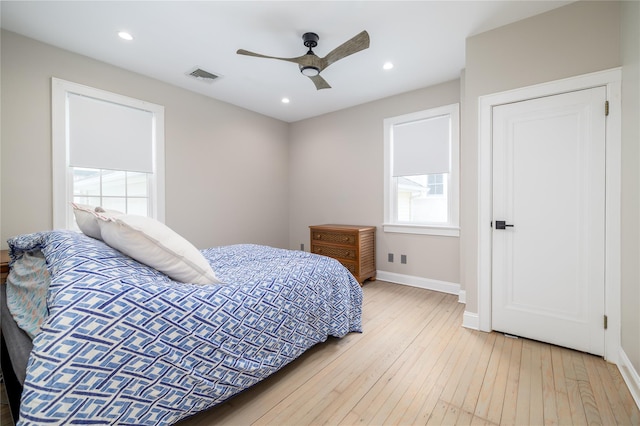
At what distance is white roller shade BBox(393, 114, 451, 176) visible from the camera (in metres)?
3.55

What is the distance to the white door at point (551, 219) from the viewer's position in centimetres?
202

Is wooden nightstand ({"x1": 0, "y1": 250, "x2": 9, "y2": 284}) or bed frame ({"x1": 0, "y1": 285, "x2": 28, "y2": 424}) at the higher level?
wooden nightstand ({"x1": 0, "y1": 250, "x2": 9, "y2": 284})

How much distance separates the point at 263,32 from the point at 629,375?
3764 mm

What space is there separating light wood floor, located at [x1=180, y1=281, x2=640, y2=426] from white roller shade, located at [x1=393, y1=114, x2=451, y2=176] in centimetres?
214

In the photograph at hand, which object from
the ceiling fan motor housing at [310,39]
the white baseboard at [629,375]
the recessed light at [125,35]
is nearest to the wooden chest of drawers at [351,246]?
the ceiling fan motor housing at [310,39]

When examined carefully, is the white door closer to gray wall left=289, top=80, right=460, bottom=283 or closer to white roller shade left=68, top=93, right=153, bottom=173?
gray wall left=289, top=80, right=460, bottom=283

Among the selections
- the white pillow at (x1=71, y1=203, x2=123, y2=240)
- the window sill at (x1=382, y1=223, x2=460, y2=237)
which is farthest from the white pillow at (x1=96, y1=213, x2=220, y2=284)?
the window sill at (x1=382, y1=223, x2=460, y2=237)

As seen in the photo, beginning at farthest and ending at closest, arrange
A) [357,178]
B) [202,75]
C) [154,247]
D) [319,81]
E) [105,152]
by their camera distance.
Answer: [357,178], [202,75], [105,152], [319,81], [154,247]

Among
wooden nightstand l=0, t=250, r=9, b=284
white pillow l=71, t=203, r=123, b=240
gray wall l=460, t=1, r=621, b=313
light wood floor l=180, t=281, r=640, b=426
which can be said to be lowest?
light wood floor l=180, t=281, r=640, b=426

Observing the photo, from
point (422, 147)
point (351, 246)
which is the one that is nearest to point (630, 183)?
point (422, 147)

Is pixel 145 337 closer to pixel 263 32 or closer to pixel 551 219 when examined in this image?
pixel 263 32

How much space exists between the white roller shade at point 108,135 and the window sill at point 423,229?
3359mm

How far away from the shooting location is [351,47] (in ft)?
7.46

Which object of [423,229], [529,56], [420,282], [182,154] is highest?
[529,56]
